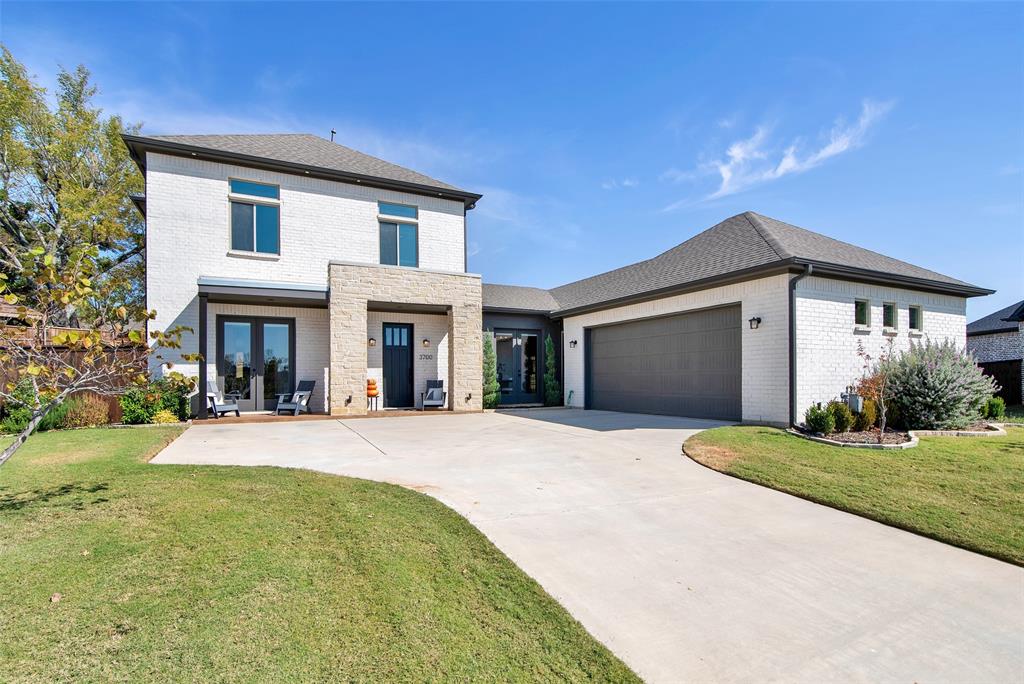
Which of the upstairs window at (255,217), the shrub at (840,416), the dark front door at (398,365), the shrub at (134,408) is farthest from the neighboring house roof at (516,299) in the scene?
the shrub at (840,416)

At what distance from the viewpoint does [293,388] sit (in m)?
13.8

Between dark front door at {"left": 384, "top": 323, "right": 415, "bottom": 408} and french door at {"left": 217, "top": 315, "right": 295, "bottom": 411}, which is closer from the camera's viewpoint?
french door at {"left": 217, "top": 315, "right": 295, "bottom": 411}

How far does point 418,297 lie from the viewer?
542 inches

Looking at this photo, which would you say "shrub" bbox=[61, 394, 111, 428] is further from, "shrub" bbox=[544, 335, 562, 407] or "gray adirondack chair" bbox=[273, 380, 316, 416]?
"shrub" bbox=[544, 335, 562, 407]

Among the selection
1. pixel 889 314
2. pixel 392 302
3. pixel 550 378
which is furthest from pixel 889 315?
Result: pixel 392 302

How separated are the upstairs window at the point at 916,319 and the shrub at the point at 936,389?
2385mm

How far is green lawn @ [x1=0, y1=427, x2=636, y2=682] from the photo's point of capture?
2.29m

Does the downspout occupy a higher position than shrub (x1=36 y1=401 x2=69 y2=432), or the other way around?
the downspout

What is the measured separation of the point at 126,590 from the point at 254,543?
825 mm

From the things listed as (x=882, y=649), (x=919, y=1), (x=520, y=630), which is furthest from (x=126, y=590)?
(x=919, y=1)

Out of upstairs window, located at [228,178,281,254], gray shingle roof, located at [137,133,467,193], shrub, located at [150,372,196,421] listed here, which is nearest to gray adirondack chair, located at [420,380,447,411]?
upstairs window, located at [228,178,281,254]

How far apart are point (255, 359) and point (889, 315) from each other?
663 inches

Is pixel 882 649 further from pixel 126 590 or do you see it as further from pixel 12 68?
pixel 12 68

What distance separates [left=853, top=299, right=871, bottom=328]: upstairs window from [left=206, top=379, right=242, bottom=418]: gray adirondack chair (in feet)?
51.1
